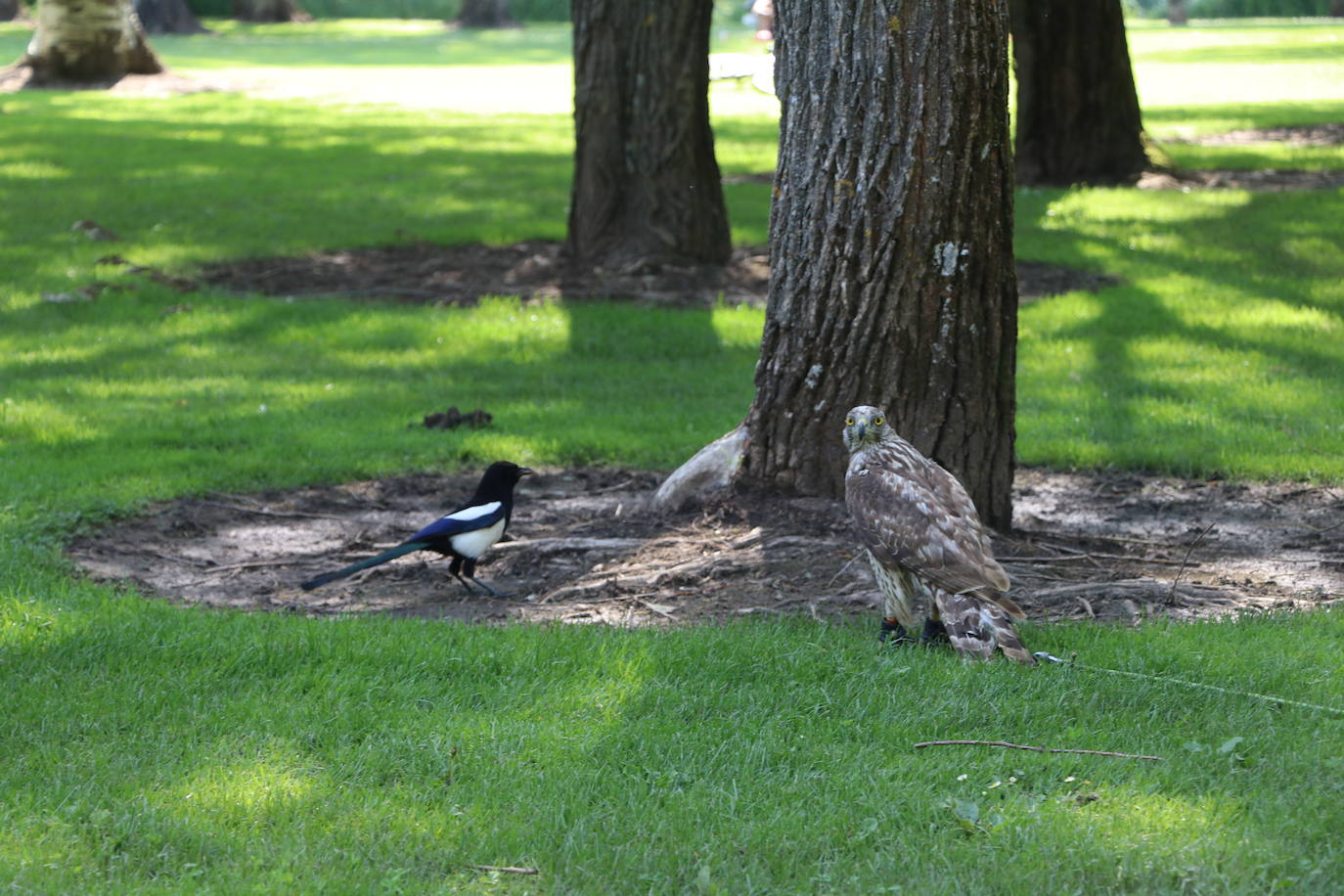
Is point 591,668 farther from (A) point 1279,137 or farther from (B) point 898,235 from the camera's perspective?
(A) point 1279,137

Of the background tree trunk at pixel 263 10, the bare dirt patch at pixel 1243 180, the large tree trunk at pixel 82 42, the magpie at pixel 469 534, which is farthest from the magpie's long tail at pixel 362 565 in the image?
the background tree trunk at pixel 263 10

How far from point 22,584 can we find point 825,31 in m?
4.14

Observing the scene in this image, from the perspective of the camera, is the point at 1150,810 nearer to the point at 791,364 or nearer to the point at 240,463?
the point at 791,364

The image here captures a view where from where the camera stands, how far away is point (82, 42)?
29.1 meters

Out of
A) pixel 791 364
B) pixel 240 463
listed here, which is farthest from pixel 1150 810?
pixel 240 463

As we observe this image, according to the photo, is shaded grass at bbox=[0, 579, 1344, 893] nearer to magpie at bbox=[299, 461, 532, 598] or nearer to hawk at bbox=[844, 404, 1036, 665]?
hawk at bbox=[844, 404, 1036, 665]

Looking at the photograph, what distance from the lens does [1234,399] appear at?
940cm

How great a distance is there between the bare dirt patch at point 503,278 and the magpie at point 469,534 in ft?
19.2

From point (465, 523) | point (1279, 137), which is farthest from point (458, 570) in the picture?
point (1279, 137)

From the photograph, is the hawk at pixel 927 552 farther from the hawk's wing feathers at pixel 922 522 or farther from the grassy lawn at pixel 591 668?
the grassy lawn at pixel 591 668

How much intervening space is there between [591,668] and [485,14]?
5818 cm

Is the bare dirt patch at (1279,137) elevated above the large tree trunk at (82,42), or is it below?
below

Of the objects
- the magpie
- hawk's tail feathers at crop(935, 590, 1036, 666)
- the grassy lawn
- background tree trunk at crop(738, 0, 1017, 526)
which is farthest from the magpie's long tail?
hawk's tail feathers at crop(935, 590, 1036, 666)

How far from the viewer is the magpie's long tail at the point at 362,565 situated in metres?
6.27
